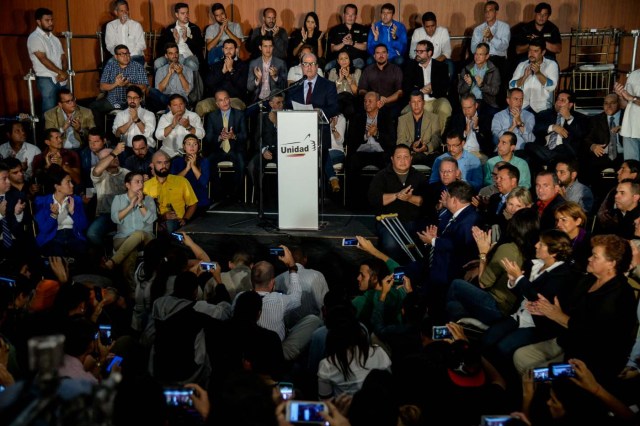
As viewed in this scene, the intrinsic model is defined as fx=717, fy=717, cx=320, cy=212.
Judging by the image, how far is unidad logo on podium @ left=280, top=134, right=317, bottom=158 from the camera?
584 centimetres

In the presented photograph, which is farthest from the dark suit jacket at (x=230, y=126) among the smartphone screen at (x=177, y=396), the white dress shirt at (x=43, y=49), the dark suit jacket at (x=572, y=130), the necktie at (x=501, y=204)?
the smartphone screen at (x=177, y=396)

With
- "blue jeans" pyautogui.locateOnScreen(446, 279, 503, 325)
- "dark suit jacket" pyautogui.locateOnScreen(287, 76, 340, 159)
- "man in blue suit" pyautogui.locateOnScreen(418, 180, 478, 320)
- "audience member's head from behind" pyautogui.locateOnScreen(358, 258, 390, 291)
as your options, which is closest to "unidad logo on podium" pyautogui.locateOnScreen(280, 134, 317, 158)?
"man in blue suit" pyautogui.locateOnScreen(418, 180, 478, 320)

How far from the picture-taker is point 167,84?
866cm

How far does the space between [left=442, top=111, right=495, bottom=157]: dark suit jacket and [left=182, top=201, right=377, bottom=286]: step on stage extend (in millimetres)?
1806

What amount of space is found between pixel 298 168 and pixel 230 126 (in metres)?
2.26

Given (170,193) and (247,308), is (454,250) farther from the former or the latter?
(170,193)

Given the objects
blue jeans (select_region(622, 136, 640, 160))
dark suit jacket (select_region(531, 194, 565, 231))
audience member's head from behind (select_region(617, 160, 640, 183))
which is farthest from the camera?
blue jeans (select_region(622, 136, 640, 160))

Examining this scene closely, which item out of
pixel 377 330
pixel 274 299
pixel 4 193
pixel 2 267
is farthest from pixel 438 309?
pixel 4 193

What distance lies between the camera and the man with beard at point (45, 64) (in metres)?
8.47

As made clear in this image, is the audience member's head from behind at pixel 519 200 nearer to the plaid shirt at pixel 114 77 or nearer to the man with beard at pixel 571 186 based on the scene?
the man with beard at pixel 571 186

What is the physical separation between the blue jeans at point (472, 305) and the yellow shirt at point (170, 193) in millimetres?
3128

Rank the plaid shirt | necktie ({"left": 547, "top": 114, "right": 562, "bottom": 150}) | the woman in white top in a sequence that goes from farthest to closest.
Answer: the plaid shirt
necktie ({"left": 547, "top": 114, "right": 562, "bottom": 150})
the woman in white top

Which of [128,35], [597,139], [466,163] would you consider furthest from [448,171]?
[128,35]

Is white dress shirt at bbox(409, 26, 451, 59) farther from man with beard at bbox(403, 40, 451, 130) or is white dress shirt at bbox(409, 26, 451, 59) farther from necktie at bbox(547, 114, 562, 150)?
necktie at bbox(547, 114, 562, 150)
